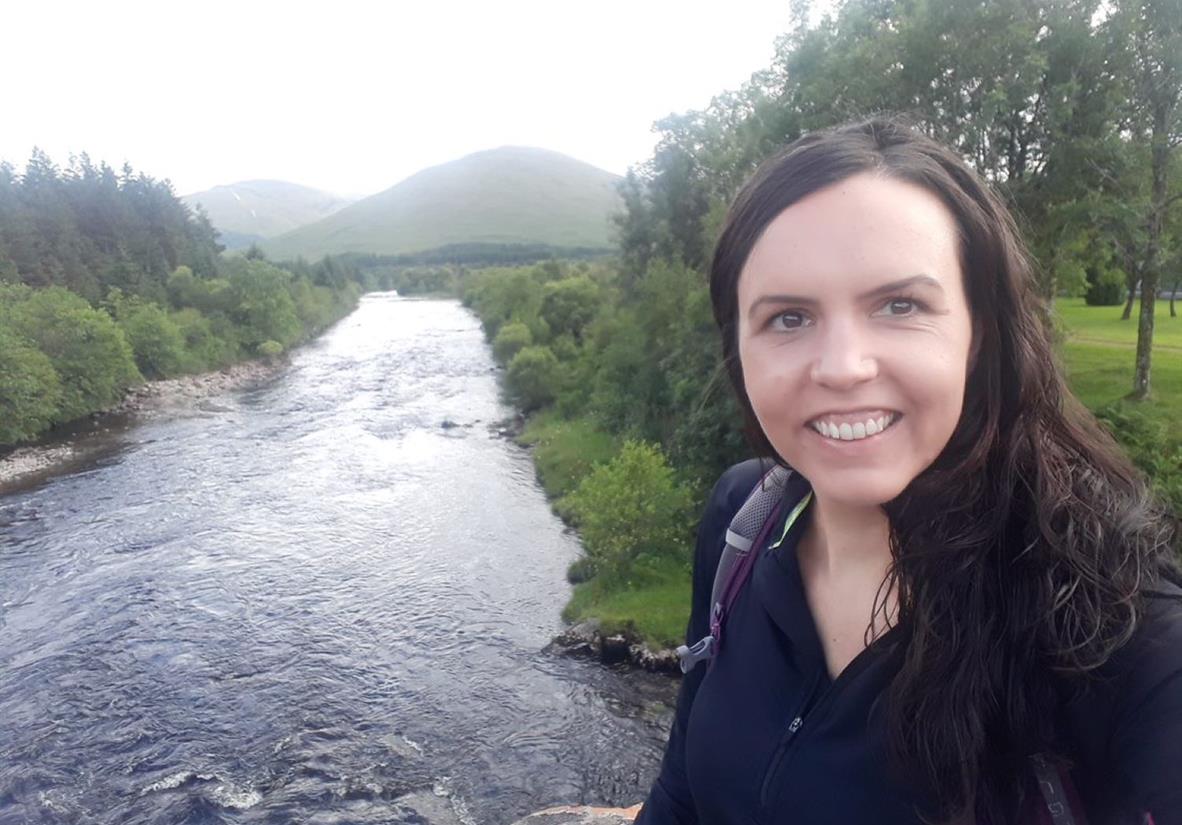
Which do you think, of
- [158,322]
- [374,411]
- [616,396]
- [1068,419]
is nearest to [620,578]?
[616,396]

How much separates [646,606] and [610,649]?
4.47 feet

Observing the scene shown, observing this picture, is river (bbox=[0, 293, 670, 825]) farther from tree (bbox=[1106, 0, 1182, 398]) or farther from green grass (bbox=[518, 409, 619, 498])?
tree (bbox=[1106, 0, 1182, 398])

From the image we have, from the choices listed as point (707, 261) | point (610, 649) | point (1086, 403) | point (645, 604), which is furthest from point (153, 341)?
point (1086, 403)

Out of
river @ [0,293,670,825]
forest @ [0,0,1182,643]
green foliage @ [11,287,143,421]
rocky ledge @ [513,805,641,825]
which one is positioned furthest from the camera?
green foliage @ [11,287,143,421]

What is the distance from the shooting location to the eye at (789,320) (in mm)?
1499

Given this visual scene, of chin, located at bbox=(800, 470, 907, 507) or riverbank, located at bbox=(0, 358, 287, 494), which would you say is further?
riverbank, located at bbox=(0, 358, 287, 494)

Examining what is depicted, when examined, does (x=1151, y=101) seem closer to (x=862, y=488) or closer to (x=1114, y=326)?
(x=1114, y=326)

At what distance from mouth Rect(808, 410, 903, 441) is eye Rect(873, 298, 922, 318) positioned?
0.18 m

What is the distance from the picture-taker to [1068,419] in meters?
1.57

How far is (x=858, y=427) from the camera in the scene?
142 cm

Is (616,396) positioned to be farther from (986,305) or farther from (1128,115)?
(986,305)

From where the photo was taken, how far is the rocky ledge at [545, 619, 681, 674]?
14.1 m

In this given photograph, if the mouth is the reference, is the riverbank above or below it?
below

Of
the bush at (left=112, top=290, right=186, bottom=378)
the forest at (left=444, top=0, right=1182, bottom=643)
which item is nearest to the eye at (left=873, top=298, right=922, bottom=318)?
the forest at (left=444, top=0, right=1182, bottom=643)
